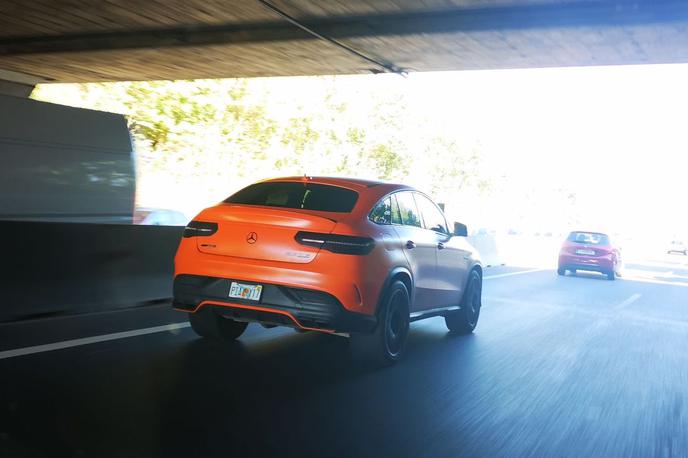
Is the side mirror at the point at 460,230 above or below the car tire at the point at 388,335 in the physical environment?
above

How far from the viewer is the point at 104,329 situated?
301 inches

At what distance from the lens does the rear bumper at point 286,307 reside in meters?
5.98

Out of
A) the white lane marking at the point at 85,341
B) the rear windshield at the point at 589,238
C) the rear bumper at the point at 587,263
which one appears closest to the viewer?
the white lane marking at the point at 85,341

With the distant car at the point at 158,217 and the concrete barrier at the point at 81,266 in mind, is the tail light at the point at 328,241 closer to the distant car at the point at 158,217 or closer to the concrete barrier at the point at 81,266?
the concrete barrier at the point at 81,266

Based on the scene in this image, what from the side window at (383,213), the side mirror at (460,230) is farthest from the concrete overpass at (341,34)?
the side window at (383,213)

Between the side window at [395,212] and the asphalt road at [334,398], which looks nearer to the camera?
the asphalt road at [334,398]

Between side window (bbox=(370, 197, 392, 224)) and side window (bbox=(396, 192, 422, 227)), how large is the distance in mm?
334

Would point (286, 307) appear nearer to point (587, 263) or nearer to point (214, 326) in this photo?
point (214, 326)

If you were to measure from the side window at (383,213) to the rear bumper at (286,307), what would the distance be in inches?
36.1

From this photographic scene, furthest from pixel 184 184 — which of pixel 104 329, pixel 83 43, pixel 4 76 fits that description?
pixel 104 329

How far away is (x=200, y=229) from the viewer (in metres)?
6.48

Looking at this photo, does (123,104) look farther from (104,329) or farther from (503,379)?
(503,379)

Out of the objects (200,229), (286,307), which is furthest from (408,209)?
(200,229)

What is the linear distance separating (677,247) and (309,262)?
204 feet
